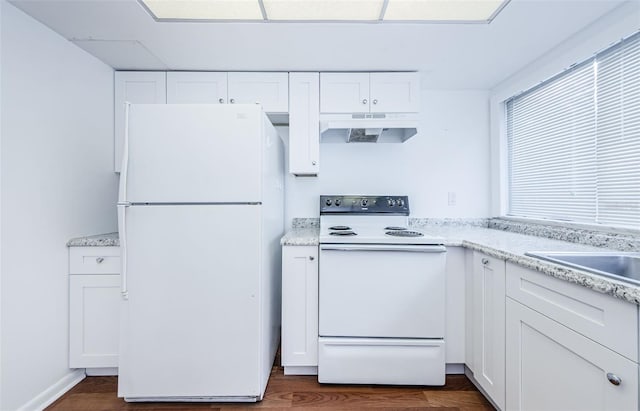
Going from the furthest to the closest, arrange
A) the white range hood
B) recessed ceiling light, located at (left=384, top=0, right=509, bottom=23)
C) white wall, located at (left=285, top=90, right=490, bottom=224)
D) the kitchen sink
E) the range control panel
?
1. white wall, located at (left=285, top=90, right=490, bottom=224)
2. the range control panel
3. the white range hood
4. recessed ceiling light, located at (left=384, top=0, right=509, bottom=23)
5. the kitchen sink

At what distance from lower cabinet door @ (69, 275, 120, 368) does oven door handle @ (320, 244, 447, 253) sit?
4.39 ft

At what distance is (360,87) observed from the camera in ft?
6.82

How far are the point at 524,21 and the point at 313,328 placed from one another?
2.13 meters

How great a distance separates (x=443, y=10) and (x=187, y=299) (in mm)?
2020

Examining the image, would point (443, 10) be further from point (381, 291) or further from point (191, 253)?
point (191, 253)

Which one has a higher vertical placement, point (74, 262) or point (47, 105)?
point (47, 105)

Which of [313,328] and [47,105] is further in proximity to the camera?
[313,328]

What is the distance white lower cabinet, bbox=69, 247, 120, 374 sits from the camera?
1.68m

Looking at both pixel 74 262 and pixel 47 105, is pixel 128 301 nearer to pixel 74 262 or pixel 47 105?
pixel 74 262

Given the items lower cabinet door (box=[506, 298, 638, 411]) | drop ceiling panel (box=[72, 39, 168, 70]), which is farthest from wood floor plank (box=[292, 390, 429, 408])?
drop ceiling panel (box=[72, 39, 168, 70])

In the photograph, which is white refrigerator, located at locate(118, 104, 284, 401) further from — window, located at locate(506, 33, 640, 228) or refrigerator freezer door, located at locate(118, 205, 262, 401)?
window, located at locate(506, 33, 640, 228)

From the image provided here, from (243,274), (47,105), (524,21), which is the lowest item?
(243,274)

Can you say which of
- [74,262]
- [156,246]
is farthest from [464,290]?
[74,262]

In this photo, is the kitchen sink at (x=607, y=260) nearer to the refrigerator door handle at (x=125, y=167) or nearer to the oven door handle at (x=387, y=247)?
the oven door handle at (x=387, y=247)
